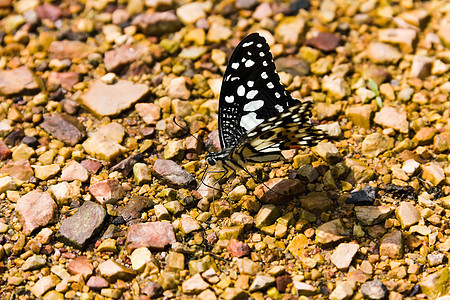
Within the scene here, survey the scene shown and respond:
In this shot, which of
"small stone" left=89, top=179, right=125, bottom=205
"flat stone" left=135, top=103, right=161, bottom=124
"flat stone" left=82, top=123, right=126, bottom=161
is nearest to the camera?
"small stone" left=89, top=179, right=125, bottom=205

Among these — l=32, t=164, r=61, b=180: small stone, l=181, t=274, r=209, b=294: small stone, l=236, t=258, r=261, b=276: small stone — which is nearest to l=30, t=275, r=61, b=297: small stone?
l=181, t=274, r=209, b=294: small stone

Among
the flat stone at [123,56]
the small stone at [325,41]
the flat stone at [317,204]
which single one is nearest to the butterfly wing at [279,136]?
the flat stone at [317,204]

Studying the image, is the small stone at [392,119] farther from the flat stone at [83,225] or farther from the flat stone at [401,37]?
the flat stone at [83,225]

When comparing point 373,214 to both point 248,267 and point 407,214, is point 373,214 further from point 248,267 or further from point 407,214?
point 248,267

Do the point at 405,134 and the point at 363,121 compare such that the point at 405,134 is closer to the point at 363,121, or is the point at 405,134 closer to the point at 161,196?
the point at 363,121

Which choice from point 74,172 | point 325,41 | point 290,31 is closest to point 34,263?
point 74,172

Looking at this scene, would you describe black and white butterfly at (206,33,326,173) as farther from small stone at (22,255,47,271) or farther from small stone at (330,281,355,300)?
small stone at (22,255,47,271)
